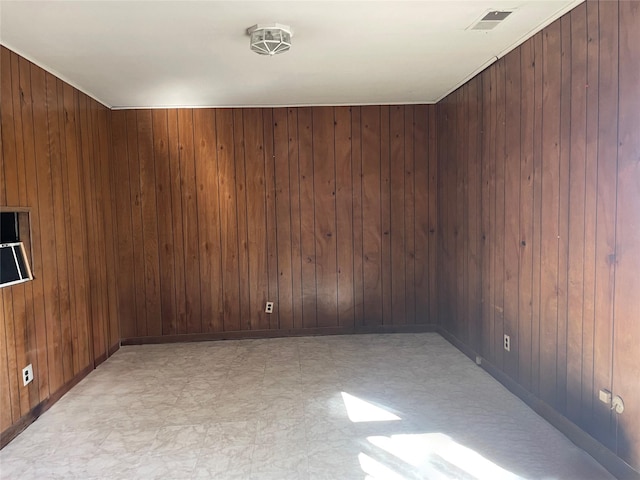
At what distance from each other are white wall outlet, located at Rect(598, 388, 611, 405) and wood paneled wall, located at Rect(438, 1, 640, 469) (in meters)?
0.03

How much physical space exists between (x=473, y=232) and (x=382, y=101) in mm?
1544

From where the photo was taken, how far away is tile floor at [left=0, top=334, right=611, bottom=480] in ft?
6.44

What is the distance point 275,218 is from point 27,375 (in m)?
2.28

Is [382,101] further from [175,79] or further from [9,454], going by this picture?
[9,454]

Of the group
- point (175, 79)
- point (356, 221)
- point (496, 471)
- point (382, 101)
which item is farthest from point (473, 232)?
point (175, 79)

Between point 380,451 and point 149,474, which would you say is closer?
point 149,474

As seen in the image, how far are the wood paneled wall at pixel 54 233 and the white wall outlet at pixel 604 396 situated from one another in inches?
121

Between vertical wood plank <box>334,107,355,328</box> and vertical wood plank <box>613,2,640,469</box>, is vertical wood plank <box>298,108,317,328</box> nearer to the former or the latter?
vertical wood plank <box>334,107,355,328</box>

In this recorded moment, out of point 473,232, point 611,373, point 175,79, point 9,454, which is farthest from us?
point 473,232

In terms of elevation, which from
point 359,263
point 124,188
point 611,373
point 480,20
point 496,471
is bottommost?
point 496,471

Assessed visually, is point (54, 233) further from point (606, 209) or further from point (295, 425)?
point (606, 209)

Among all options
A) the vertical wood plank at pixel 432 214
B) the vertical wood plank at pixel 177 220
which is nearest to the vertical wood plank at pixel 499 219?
the vertical wood plank at pixel 432 214

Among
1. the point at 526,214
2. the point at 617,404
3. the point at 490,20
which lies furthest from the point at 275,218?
the point at 617,404

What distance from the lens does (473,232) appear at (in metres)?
3.28
